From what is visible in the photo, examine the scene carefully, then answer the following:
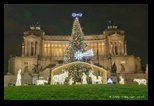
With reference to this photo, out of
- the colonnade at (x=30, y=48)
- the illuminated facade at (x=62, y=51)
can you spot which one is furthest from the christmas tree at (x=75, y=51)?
the colonnade at (x=30, y=48)

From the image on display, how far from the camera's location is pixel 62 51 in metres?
80.5

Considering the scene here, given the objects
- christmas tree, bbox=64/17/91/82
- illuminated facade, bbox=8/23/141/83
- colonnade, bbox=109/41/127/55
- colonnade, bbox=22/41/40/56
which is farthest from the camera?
colonnade, bbox=109/41/127/55

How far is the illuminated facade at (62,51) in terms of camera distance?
71.2 m

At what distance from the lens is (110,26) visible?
79125mm

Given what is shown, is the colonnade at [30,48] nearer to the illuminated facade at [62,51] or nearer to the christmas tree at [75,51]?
the illuminated facade at [62,51]

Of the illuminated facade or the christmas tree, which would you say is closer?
the christmas tree

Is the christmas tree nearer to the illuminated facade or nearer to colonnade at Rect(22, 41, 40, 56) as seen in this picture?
the illuminated facade

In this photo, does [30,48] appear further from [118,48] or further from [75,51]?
[75,51]

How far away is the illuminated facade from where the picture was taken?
71188 millimetres

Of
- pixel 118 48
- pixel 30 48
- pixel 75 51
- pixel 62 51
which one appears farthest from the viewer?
pixel 62 51

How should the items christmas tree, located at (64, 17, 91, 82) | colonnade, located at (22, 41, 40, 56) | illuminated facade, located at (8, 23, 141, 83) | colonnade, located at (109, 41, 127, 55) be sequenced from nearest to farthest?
christmas tree, located at (64, 17, 91, 82) < illuminated facade, located at (8, 23, 141, 83) < colonnade, located at (22, 41, 40, 56) < colonnade, located at (109, 41, 127, 55)

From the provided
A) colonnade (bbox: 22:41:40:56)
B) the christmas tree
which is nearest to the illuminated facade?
colonnade (bbox: 22:41:40:56)

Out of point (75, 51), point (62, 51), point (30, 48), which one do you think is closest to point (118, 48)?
point (62, 51)

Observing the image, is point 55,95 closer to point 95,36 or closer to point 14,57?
point 14,57
